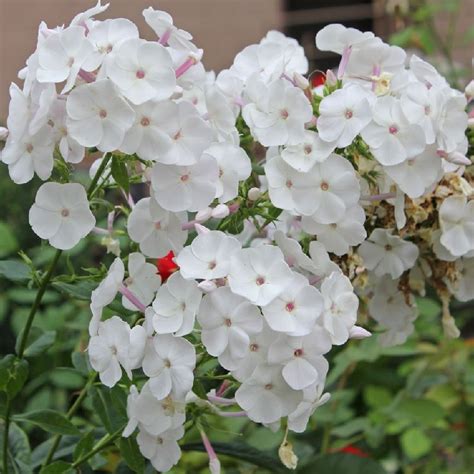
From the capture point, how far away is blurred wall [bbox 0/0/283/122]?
444 cm

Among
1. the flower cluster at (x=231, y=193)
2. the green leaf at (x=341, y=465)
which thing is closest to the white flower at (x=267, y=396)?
the flower cluster at (x=231, y=193)

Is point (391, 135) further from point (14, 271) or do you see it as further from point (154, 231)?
point (14, 271)

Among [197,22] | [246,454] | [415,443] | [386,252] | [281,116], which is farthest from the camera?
[197,22]

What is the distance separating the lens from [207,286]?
0.80 metres

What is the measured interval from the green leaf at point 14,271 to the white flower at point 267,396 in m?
0.28

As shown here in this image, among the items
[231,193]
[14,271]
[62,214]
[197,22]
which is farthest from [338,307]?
[197,22]

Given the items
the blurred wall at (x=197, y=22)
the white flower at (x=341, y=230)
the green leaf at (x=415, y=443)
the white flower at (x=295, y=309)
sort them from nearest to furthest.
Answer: the white flower at (x=295, y=309), the white flower at (x=341, y=230), the green leaf at (x=415, y=443), the blurred wall at (x=197, y=22)

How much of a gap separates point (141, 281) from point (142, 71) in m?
0.18

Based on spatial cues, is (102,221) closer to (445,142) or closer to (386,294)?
(386,294)

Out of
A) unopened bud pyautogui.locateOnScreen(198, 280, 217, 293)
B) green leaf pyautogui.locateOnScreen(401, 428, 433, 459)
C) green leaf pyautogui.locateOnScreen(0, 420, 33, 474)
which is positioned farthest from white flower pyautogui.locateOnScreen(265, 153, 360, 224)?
green leaf pyautogui.locateOnScreen(401, 428, 433, 459)

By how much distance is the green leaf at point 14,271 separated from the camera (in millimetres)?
1009

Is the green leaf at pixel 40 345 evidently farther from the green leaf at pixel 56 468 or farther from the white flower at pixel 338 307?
the white flower at pixel 338 307

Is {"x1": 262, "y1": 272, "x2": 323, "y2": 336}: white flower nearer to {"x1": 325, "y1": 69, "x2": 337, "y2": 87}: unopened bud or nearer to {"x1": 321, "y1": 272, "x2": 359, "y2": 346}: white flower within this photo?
{"x1": 321, "y1": 272, "x2": 359, "y2": 346}: white flower

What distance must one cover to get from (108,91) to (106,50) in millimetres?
46
